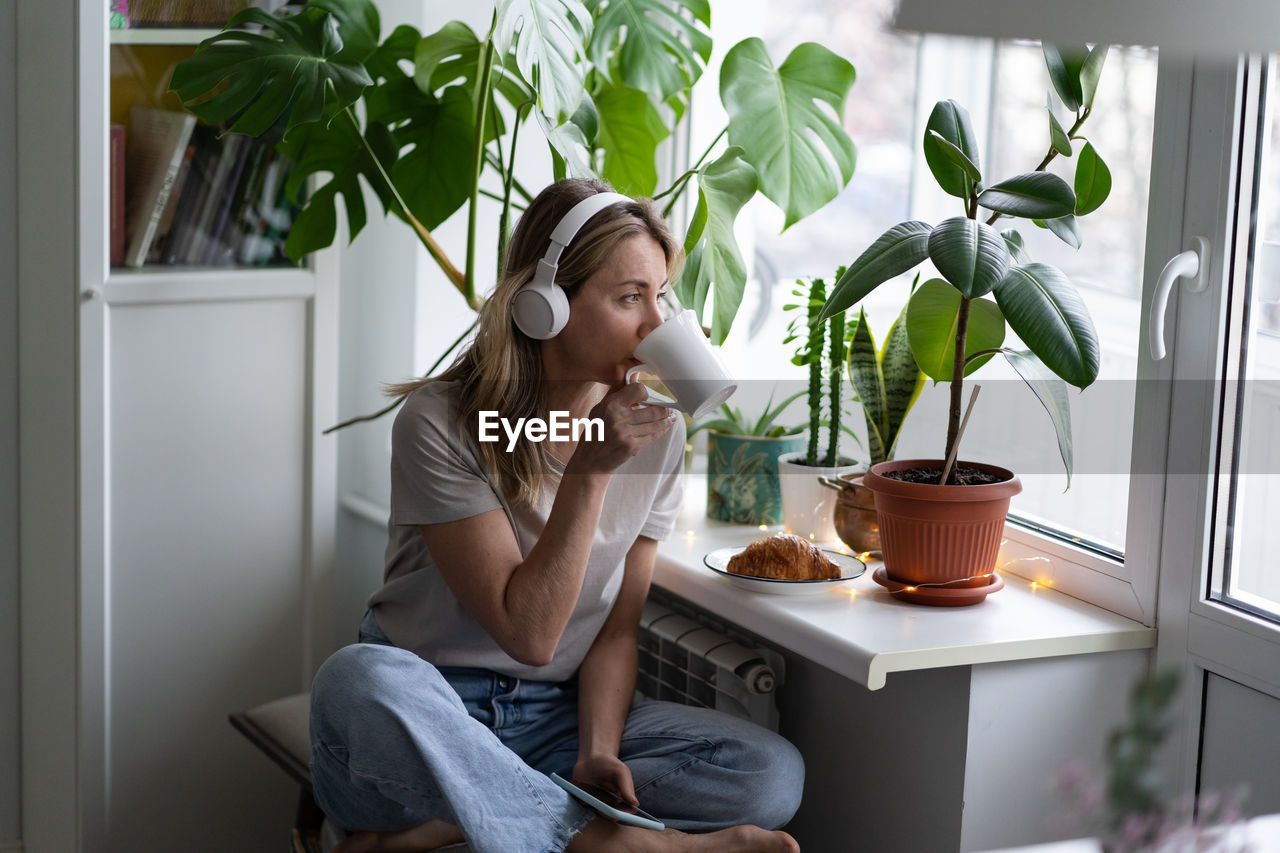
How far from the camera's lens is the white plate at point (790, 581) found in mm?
1586

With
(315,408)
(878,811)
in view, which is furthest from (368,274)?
(878,811)

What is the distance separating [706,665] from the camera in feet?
5.95

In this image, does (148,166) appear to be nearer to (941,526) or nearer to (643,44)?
(643,44)

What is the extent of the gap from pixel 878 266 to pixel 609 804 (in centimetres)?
69

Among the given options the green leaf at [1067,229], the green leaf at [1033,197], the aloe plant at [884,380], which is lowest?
the aloe plant at [884,380]

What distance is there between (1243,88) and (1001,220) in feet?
1.28

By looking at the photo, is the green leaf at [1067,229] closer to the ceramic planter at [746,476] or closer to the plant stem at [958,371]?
the plant stem at [958,371]

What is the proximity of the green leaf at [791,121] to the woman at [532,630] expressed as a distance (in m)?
0.26

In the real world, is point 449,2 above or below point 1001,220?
above

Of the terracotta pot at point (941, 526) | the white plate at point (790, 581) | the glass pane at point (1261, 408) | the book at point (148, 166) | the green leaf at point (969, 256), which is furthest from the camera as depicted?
the book at point (148, 166)

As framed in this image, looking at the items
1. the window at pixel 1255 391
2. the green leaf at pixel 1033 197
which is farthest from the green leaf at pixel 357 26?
the window at pixel 1255 391

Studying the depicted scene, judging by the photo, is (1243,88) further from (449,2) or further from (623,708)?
(449,2)

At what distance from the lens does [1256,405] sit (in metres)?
1.41

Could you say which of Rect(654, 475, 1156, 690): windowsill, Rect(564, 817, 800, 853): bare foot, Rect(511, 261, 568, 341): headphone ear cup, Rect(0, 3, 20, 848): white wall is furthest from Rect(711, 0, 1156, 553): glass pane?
Rect(0, 3, 20, 848): white wall
